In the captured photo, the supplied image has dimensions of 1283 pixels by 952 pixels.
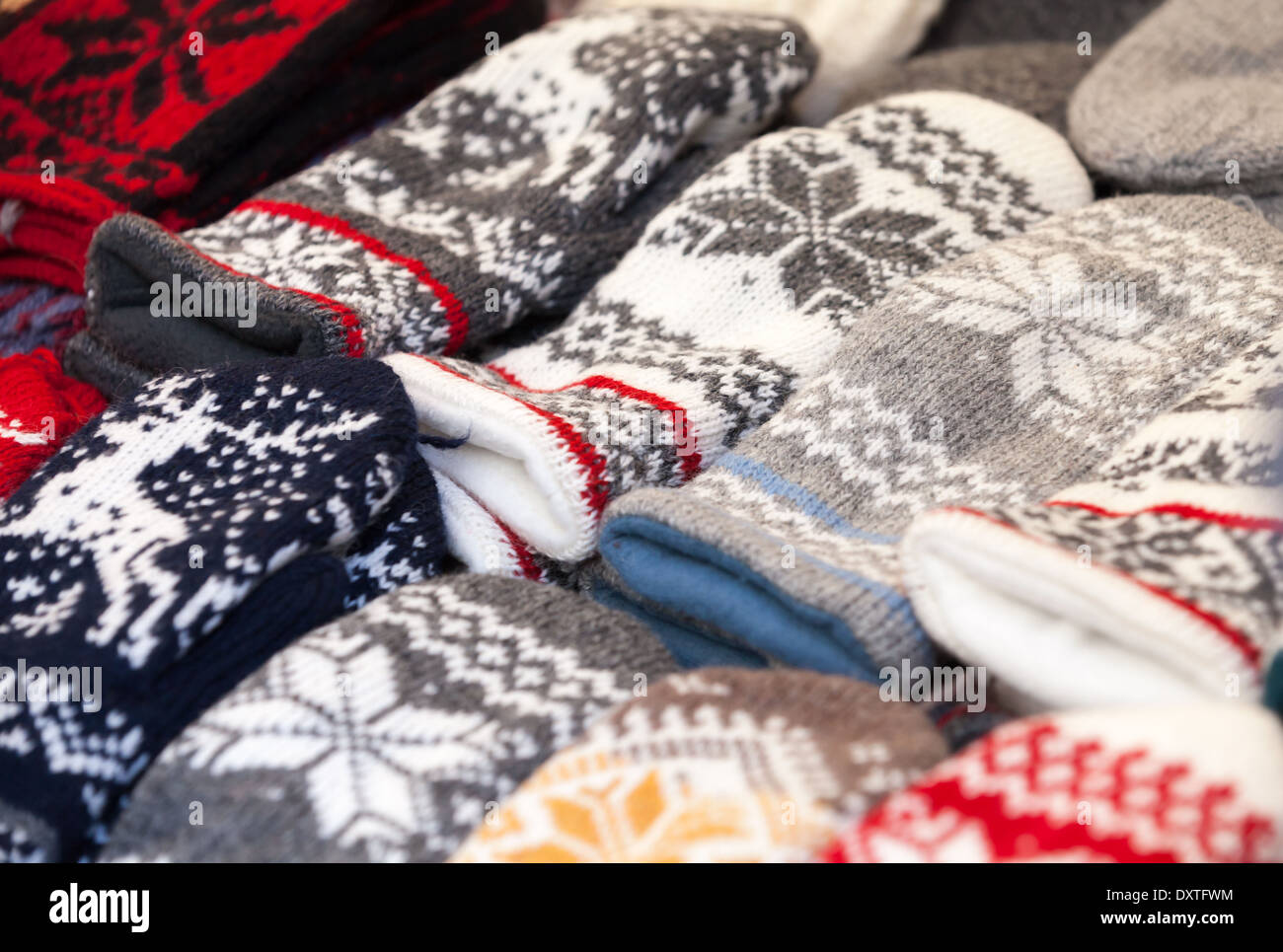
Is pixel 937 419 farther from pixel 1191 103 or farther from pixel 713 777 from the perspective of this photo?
pixel 1191 103

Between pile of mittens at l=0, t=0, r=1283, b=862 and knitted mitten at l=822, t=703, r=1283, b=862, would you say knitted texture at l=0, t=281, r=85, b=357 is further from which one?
knitted mitten at l=822, t=703, r=1283, b=862

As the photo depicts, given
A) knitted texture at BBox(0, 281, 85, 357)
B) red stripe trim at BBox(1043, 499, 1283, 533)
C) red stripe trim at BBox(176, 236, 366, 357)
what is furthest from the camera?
knitted texture at BBox(0, 281, 85, 357)

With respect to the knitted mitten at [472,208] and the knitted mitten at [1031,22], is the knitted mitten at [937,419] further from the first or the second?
the knitted mitten at [1031,22]

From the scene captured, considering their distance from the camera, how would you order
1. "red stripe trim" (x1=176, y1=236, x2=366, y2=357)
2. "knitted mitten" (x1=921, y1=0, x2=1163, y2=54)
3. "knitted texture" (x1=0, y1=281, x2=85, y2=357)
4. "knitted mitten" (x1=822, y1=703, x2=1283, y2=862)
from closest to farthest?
1. "knitted mitten" (x1=822, y1=703, x2=1283, y2=862)
2. "red stripe trim" (x1=176, y1=236, x2=366, y2=357)
3. "knitted texture" (x1=0, y1=281, x2=85, y2=357)
4. "knitted mitten" (x1=921, y1=0, x2=1163, y2=54)

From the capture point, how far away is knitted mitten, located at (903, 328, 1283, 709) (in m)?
0.50

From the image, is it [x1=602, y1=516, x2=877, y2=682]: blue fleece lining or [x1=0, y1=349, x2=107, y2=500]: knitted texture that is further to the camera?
[x1=0, y1=349, x2=107, y2=500]: knitted texture

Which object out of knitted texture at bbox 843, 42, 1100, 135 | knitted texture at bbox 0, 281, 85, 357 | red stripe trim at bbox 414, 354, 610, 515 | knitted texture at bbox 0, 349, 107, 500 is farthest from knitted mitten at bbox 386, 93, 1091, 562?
knitted texture at bbox 0, 281, 85, 357

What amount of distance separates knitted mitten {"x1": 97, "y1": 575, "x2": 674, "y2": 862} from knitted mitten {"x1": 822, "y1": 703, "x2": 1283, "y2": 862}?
164 mm

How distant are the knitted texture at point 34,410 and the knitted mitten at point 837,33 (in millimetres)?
660

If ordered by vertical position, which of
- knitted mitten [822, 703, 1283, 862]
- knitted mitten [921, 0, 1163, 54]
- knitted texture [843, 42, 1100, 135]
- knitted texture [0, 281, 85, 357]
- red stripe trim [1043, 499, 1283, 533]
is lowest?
knitted texture [0, 281, 85, 357]

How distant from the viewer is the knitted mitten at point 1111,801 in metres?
0.43

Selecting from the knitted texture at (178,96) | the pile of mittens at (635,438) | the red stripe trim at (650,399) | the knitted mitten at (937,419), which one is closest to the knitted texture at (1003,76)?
the pile of mittens at (635,438)
